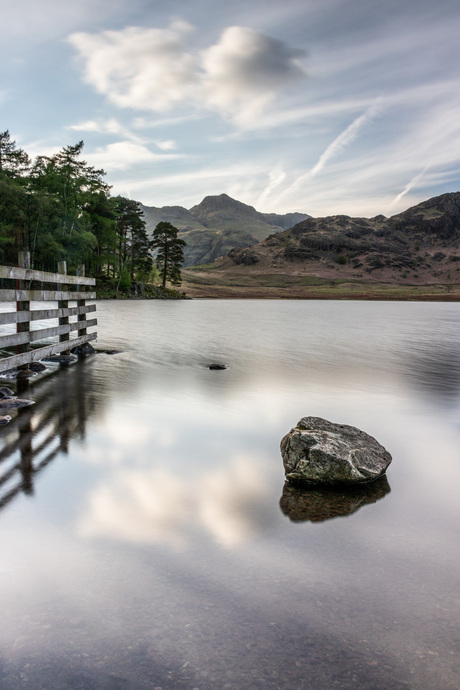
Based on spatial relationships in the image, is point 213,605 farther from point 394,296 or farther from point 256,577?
point 394,296

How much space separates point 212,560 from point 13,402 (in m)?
7.58

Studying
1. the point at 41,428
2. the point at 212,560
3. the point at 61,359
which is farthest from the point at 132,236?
the point at 212,560

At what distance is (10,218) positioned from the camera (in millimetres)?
77500

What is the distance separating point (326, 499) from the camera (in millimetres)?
5836

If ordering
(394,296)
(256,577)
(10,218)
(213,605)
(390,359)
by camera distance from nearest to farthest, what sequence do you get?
(213,605) < (256,577) < (390,359) < (10,218) < (394,296)

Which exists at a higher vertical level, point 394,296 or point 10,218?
point 10,218

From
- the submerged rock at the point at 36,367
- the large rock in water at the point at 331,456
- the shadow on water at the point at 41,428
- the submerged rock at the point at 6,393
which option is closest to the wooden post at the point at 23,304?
the shadow on water at the point at 41,428

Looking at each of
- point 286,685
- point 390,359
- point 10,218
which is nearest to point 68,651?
point 286,685

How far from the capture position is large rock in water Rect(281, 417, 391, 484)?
6.21 meters

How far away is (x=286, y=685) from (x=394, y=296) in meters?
178

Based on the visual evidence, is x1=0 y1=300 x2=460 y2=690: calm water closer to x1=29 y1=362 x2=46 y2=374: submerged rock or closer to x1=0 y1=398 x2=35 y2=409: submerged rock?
x1=0 y1=398 x2=35 y2=409: submerged rock

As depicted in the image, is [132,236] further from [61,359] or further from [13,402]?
[13,402]

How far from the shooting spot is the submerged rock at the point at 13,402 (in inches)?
393

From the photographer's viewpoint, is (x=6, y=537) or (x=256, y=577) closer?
(x=256, y=577)
